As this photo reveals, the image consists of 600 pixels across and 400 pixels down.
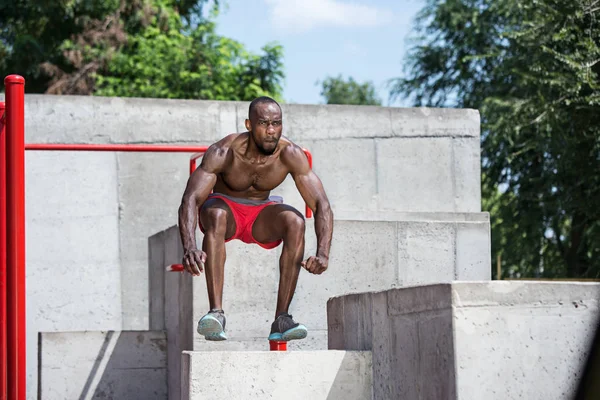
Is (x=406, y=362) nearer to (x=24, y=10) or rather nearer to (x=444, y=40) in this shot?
(x=24, y=10)

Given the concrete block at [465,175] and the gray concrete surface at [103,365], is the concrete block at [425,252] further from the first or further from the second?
the gray concrete surface at [103,365]

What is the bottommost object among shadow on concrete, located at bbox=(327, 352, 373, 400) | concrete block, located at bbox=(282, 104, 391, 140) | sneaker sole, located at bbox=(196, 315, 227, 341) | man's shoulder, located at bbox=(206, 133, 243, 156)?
shadow on concrete, located at bbox=(327, 352, 373, 400)

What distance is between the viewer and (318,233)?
5465 millimetres

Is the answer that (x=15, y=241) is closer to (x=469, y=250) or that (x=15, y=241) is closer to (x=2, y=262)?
(x=2, y=262)

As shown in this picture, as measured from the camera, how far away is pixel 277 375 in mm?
4789

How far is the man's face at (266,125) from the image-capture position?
5.35m

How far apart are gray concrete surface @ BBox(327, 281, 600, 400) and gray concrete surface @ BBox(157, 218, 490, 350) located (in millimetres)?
2299

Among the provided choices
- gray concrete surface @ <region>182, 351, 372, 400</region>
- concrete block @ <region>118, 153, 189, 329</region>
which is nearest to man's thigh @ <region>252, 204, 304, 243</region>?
gray concrete surface @ <region>182, 351, 372, 400</region>

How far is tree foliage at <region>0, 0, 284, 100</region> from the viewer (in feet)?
57.3

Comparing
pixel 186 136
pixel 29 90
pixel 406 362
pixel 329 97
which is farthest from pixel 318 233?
pixel 329 97

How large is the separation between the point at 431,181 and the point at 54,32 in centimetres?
1219

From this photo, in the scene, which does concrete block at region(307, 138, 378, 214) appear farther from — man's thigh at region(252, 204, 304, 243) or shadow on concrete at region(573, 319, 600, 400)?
shadow on concrete at region(573, 319, 600, 400)

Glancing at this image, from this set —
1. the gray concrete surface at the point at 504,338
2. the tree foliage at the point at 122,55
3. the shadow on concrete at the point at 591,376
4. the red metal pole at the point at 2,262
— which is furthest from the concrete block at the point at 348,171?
the tree foliage at the point at 122,55

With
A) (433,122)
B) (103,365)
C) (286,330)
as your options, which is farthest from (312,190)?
(433,122)
